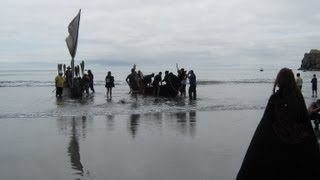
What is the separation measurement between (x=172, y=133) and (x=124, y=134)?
1200 millimetres

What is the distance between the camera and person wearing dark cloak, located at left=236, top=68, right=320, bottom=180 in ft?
16.1

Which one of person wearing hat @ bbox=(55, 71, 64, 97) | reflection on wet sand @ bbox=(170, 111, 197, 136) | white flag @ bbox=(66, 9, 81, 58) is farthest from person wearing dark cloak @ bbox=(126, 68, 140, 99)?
reflection on wet sand @ bbox=(170, 111, 197, 136)

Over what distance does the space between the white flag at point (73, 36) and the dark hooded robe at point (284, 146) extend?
22.3 meters

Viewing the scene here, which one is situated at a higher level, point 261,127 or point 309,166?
point 261,127

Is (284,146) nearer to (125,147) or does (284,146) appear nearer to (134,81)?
(125,147)

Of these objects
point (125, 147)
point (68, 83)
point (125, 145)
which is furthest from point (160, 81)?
point (125, 147)

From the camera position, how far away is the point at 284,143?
493 centimetres

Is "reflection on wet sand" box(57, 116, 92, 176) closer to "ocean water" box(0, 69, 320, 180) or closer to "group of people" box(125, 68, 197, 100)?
"ocean water" box(0, 69, 320, 180)

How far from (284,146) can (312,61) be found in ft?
594

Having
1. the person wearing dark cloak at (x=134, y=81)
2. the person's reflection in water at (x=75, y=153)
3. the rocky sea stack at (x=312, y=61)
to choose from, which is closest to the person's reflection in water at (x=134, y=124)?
the person's reflection in water at (x=75, y=153)

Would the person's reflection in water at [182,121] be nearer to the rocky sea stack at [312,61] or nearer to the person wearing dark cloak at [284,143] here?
the person wearing dark cloak at [284,143]

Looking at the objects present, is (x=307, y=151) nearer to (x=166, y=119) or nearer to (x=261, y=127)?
(x=261, y=127)

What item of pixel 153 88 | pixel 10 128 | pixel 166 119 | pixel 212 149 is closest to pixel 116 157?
pixel 212 149

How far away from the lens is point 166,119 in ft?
52.2
